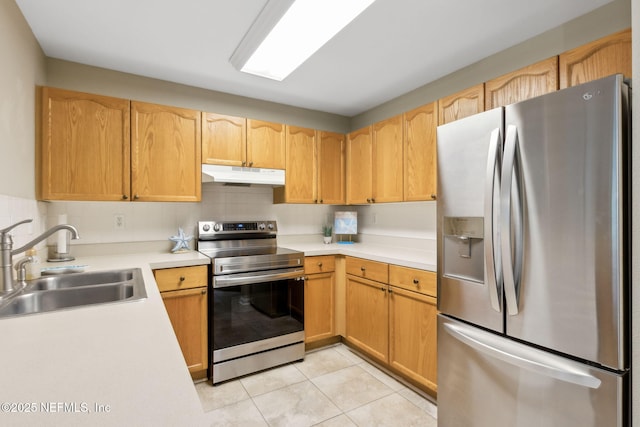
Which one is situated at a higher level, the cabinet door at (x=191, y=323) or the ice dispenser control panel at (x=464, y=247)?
the ice dispenser control panel at (x=464, y=247)

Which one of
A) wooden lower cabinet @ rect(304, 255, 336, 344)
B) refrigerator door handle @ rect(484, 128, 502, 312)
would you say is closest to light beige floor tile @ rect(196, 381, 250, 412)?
wooden lower cabinet @ rect(304, 255, 336, 344)

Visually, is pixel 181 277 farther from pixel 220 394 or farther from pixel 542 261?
pixel 542 261

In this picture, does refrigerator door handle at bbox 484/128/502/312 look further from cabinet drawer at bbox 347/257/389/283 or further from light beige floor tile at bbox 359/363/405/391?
light beige floor tile at bbox 359/363/405/391

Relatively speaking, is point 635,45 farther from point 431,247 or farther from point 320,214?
point 320,214

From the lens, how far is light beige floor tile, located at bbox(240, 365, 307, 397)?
2.23 meters

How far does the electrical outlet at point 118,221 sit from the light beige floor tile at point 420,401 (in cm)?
241

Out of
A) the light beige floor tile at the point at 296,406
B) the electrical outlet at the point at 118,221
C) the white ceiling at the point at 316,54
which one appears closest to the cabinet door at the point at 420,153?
the white ceiling at the point at 316,54

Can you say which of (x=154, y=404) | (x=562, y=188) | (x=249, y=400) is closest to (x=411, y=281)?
(x=562, y=188)

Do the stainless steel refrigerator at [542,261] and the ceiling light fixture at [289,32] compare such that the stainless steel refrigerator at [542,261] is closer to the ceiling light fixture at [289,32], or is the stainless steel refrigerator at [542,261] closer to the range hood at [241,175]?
the ceiling light fixture at [289,32]

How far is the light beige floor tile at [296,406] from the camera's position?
1.89 m

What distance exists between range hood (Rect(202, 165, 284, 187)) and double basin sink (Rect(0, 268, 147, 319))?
37.2 inches

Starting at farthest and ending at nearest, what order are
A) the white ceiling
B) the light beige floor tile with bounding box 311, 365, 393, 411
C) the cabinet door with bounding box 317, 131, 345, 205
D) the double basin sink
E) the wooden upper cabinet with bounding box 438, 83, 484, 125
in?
the cabinet door with bounding box 317, 131, 345, 205 < the light beige floor tile with bounding box 311, 365, 393, 411 < the wooden upper cabinet with bounding box 438, 83, 484, 125 < the white ceiling < the double basin sink

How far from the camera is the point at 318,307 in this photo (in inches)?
109

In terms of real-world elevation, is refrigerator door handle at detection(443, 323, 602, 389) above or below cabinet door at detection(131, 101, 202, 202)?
below
